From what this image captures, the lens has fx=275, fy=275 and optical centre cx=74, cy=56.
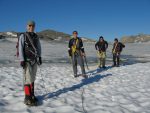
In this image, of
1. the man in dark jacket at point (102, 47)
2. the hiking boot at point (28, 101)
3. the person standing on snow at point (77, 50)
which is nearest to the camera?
the hiking boot at point (28, 101)

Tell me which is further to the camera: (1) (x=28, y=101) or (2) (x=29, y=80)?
(2) (x=29, y=80)

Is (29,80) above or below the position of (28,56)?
below

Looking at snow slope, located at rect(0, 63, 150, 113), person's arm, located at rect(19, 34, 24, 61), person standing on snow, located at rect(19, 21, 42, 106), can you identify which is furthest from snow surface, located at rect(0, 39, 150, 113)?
person's arm, located at rect(19, 34, 24, 61)

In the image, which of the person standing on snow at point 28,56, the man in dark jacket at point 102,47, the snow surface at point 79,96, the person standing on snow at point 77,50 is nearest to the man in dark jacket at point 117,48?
the man in dark jacket at point 102,47

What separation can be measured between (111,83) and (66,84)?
1867 millimetres

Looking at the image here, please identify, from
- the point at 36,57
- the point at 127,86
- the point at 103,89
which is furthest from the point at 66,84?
the point at 36,57

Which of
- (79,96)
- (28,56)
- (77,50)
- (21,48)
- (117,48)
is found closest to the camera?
(21,48)

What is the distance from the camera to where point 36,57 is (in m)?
7.61

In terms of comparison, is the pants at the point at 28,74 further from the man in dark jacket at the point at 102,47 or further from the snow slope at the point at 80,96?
the man in dark jacket at the point at 102,47

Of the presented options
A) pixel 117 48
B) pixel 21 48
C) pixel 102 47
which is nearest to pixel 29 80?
pixel 21 48

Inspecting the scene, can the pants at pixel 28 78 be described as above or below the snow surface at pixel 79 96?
above

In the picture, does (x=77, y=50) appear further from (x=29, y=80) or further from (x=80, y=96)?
(x=29, y=80)

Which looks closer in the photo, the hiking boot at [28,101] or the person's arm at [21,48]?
the hiking boot at [28,101]

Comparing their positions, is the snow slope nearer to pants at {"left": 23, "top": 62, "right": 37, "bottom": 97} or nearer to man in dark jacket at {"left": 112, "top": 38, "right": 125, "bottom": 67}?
pants at {"left": 23, "top": 62, "right": 37, "bottom": 97}
